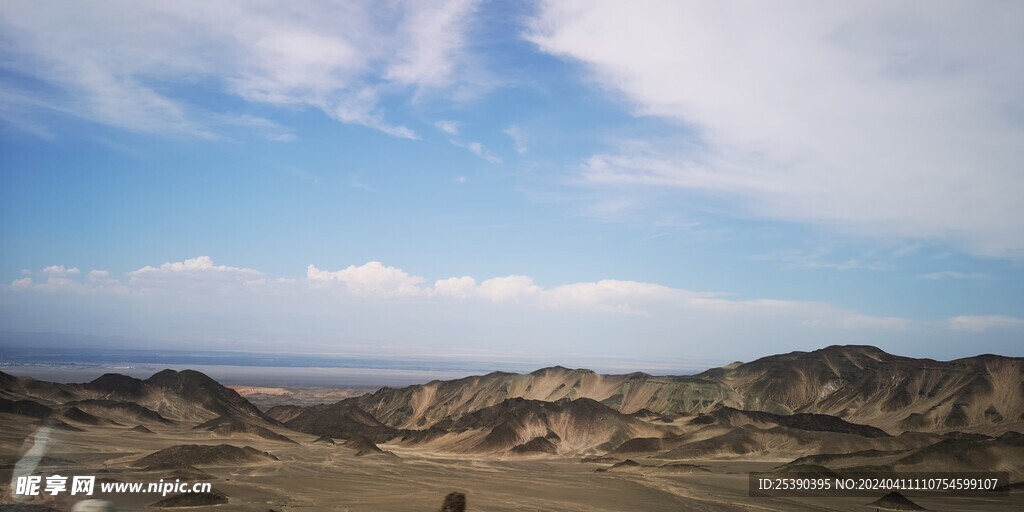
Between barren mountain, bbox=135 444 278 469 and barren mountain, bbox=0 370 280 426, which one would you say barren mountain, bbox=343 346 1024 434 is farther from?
barren mountain, bbox=135 444 278 469

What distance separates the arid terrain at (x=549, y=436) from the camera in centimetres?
6700

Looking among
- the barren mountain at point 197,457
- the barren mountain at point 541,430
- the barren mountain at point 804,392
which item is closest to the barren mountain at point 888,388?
the barren mountain at point 804,392

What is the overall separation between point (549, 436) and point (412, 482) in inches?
2146

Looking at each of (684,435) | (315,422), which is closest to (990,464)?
(684,435)

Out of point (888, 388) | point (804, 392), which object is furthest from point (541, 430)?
point (888, 388)

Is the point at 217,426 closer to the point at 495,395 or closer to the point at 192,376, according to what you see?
the point at 192,376

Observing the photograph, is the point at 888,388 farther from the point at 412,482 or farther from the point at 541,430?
the point at 412,482

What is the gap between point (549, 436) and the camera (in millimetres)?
127812

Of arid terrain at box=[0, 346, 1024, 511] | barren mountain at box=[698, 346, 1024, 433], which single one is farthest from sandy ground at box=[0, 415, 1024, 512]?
barren mountain at box=[698, 346, 1024, 433]

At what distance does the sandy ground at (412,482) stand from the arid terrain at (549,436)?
349 millimetres

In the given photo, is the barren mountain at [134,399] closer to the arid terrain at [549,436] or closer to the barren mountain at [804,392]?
the arid terrain at [549,436]

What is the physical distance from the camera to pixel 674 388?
162 m

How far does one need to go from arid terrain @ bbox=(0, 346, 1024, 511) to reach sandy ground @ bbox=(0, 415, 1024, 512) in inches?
13.7

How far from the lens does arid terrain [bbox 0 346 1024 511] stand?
67000 millimetres
